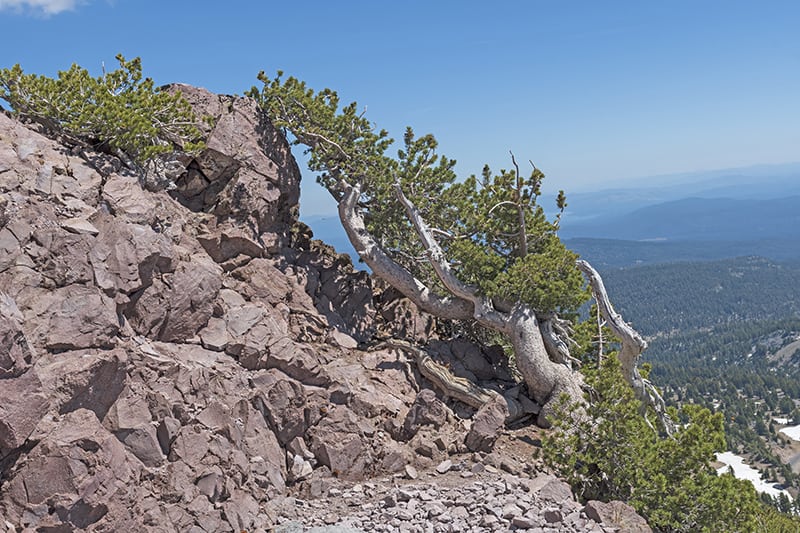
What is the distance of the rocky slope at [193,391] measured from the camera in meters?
9.67

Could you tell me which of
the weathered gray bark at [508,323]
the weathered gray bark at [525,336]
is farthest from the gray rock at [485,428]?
the weathered gray bark at [525,336]

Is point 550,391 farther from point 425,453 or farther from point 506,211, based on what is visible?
point 506,211

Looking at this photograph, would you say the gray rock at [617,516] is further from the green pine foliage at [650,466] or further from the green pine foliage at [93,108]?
the green pine foliage at [93,108]

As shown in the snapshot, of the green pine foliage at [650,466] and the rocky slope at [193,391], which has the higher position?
the rocky slope at [193,391]

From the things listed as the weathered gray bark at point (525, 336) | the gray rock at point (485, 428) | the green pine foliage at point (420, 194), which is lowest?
the gray rock at point (485, 428)

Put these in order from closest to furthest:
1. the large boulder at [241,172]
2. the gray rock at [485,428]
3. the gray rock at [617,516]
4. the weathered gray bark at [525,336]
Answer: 1. the gray rock at [617,516]
2. the gray rock at [485,428]
3. the weathered gray bark at [525,336]
4. the large boulder at [241,172]

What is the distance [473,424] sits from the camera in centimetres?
1448

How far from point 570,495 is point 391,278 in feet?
30.1

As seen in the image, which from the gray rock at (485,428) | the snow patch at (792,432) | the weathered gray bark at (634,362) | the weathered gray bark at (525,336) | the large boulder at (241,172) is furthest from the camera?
the snow patch at (792,432)

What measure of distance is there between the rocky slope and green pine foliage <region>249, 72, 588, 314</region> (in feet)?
12.0

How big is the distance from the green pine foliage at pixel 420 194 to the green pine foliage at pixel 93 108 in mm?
4900

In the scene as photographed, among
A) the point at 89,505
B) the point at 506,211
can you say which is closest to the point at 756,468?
the point at 506,211

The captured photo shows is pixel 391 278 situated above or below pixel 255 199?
below

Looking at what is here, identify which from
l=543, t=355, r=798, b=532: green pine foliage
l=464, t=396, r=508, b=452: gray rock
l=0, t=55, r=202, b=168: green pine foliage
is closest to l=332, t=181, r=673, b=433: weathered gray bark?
l=464, t=396, r=508, b=452: gray rock
